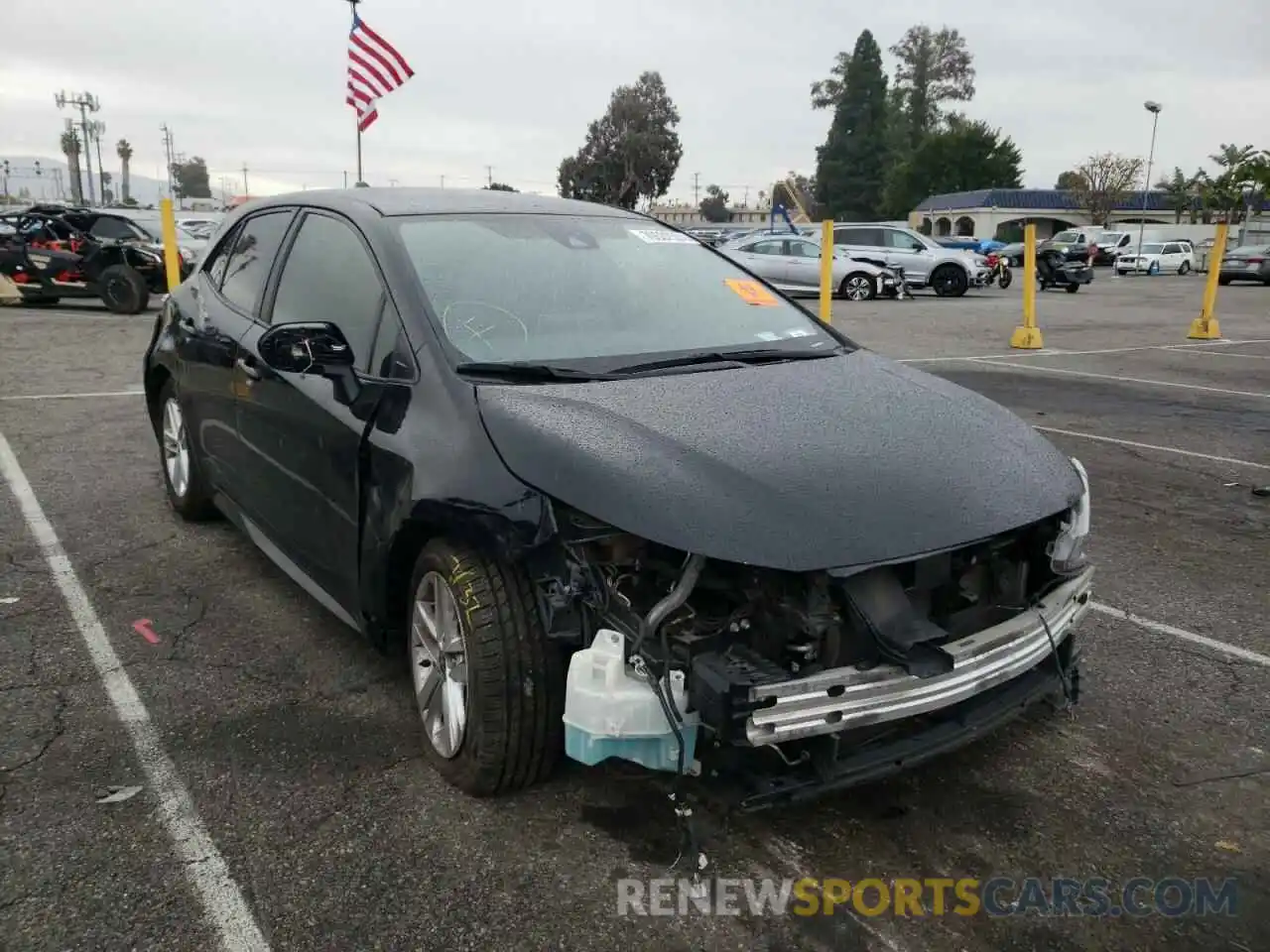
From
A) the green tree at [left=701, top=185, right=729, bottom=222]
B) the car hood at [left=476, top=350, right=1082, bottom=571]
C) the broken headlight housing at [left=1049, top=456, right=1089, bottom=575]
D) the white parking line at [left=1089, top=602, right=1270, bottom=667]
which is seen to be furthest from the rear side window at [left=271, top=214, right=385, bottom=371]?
the green tree at [left=701, top=185, right=729, bottom=222]

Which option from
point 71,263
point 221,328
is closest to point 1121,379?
point 221,328

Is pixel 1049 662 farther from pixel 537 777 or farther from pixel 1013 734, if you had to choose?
pixel 537 777

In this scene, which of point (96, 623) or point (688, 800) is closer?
point (688, 800)

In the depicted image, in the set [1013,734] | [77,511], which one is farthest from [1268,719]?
[77,511]

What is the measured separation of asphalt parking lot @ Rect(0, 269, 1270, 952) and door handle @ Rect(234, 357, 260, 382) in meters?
0.96

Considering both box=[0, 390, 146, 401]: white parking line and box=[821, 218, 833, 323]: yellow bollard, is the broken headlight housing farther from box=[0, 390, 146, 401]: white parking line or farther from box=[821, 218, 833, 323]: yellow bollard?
box=[821, 218, 833, 323]: yellow bollard

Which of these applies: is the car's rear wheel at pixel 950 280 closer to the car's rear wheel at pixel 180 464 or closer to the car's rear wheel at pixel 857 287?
the car's rear wheel at pixel 857 287

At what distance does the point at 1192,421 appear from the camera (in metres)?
8.23

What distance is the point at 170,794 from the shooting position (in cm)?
280

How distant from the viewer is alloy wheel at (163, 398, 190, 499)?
4.91m

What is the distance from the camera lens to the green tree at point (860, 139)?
87938mm

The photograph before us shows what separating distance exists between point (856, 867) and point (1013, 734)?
935 mm

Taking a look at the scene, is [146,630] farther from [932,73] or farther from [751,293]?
[932,73]

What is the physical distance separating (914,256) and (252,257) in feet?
70.2
